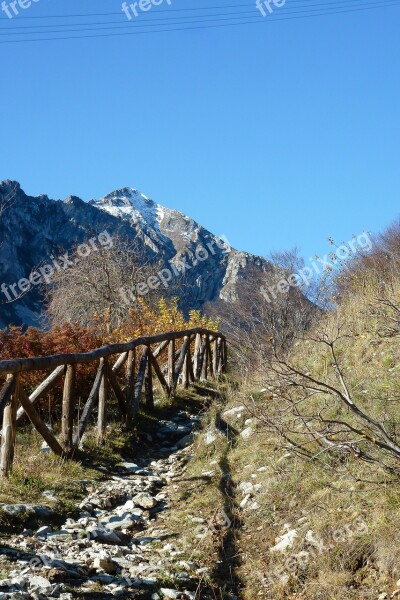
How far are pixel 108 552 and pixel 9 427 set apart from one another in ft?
5.99

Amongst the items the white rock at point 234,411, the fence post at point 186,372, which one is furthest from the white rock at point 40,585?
the fence post at point 186,372

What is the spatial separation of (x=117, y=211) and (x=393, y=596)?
188 metres

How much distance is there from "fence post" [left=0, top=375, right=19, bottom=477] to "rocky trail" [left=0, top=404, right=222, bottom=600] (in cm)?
81

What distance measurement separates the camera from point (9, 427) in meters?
5.72

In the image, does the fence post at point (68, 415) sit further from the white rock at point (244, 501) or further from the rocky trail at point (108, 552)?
the white rock at point (244, 501)

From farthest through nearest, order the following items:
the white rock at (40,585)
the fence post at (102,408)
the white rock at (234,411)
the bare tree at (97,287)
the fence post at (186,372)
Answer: the bare tree at (97,287), the fence post at (186,372), the white rock at (234,411), the fence post at (102,408), the white rock at (40,585)

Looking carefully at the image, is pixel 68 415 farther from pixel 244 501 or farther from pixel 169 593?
pixel 169 593

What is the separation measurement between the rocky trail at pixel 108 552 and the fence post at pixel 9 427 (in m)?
0.81

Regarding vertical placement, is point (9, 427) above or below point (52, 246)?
below

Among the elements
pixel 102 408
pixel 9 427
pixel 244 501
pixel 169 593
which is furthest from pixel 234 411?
pixel 169 593

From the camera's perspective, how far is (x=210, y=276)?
5876 inches

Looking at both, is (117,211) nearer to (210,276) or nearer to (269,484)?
(210,276)

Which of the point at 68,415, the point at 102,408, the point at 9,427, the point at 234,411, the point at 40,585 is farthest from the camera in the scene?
the point at 234,411

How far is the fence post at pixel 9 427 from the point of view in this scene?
18.5 feet
